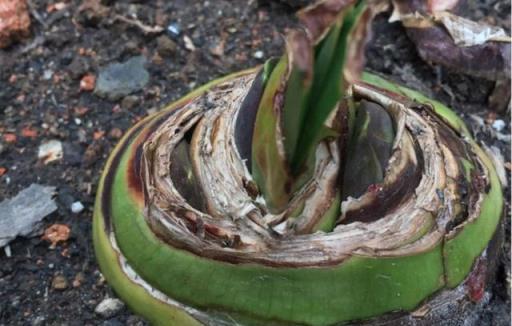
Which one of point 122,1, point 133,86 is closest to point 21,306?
point 133,86

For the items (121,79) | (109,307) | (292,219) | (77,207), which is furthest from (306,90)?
(121,79)

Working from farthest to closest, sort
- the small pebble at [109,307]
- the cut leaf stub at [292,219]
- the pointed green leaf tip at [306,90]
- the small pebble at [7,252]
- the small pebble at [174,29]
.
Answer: the small pebble at [174,29], the small pebble at [7,252], the small pebble at [109,307], the cut leaf stub at [292,219], the pointed green leaf tip at [306,90]

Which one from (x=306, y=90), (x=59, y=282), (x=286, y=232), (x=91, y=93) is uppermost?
(x=306, y=90)

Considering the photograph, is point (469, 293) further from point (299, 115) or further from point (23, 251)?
point (23, 251)

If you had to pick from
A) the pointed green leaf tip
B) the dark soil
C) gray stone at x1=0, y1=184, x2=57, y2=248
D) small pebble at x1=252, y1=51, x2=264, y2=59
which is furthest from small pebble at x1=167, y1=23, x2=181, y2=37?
the pointed green leaf tip

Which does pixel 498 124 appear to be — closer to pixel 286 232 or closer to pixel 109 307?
pixel 286 232

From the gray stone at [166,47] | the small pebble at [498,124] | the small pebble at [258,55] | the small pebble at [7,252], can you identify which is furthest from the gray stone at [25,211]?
the small pebble at [498,124]

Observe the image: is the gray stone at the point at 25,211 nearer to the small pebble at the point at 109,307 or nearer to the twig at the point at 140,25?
the small pebble at the point at 109,307
